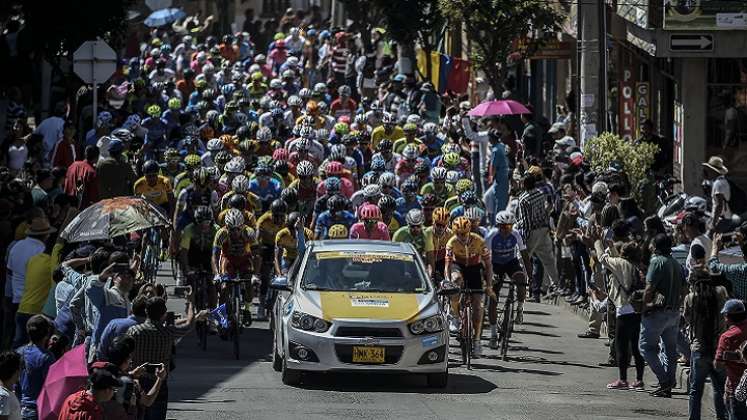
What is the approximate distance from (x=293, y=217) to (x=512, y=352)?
3.19 metres

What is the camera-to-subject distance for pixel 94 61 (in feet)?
112

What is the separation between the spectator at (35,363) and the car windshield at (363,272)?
5.78 m

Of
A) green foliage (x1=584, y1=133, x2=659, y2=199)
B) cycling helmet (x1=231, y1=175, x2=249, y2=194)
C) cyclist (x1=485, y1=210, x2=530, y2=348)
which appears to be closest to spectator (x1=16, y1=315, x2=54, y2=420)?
cyclist (x1=485, y1=210, x2=530, y2=348)

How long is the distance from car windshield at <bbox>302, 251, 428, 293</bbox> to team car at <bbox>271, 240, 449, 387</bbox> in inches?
0.4

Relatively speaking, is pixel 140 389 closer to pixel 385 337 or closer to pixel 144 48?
pixel 385 337

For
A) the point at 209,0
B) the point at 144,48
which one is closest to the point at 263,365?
the point at 144,48

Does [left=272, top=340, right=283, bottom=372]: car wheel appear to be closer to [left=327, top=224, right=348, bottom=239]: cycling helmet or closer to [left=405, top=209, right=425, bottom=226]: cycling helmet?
[left=327, top=224, right=348, bottom=239]: cycling helmet

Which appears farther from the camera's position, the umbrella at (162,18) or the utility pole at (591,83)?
the umbrella at (162,18)

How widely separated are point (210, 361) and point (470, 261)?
3.09 meters

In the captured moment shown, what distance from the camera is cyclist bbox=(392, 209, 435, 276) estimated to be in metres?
22.6

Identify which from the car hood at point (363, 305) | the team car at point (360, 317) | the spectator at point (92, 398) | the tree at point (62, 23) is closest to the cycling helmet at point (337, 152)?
the tree at point (62, 23)

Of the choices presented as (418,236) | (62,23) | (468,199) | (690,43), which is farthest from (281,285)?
(62,23)

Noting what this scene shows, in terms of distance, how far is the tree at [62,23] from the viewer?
3600cm

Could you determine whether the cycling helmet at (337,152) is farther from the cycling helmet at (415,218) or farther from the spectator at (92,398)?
the spectator at (92,398)
